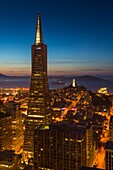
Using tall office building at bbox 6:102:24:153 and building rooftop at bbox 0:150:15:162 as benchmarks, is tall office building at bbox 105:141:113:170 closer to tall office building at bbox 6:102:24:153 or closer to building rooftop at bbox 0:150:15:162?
building rooftop at bbox 0:150:15:162

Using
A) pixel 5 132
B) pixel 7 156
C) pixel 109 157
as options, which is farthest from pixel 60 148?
pixel 5 132

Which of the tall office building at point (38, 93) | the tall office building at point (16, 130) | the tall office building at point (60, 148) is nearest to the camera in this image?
the tall office building at point (60, 148)

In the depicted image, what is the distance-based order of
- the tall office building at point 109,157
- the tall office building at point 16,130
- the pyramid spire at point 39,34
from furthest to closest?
the pyramid spire at point 39,34, the tall office building at point 16,130, the tall office building at point 109,157

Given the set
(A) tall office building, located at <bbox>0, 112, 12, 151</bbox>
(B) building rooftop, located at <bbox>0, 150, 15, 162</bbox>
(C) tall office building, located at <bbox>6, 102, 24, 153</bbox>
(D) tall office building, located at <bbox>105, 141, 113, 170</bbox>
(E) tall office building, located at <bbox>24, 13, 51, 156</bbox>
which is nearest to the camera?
(D) tall office building, located at <bbox>105, 141, 113, 170</bbox>

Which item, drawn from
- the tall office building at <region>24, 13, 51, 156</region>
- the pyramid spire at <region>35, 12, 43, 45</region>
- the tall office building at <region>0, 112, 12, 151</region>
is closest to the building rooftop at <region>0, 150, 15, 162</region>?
the tall office building at <region>0, 112, 12, 151</region>

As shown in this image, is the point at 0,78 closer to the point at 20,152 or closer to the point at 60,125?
the point at 20,152

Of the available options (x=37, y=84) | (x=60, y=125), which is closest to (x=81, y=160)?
(x=60, y=125)

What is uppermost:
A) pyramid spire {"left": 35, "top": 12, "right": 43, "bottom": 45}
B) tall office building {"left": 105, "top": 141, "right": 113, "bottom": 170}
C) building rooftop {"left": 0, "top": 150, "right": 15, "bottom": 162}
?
pyramid spire {"left": 35, "top": 12, "right": 43, "bottom": 45}

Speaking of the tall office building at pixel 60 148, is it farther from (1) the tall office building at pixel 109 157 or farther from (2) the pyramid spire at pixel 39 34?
(2) the pyramid spire at pixel 39 34

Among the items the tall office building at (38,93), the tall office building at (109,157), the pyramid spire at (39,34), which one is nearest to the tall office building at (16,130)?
the tall office building at (38,93)
